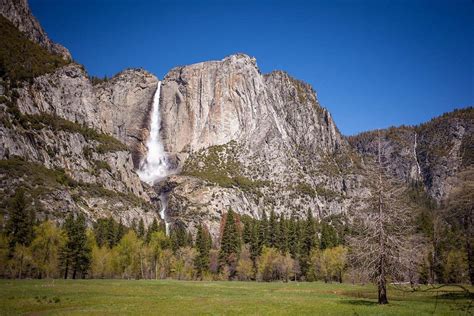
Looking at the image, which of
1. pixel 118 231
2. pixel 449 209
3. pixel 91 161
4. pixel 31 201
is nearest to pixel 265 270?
pixel 118 231

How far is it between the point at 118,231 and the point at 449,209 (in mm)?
96588

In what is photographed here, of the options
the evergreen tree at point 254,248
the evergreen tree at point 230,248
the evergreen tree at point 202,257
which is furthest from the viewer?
the evergreen tree at point 254,248

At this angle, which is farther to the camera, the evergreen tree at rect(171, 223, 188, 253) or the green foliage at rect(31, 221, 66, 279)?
the evergreen tree at rect(171, 223, 188, 253)

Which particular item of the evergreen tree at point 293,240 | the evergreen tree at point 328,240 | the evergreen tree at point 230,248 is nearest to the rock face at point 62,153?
the evergreen tree at point 230,248

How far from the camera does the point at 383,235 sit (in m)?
37.1

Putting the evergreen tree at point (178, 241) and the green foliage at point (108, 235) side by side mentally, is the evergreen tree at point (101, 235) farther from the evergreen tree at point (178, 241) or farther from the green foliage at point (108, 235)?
the evergreen tree at point (178, 241)

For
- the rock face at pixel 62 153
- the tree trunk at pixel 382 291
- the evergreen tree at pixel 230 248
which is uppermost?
the rock face at pixel 62 153

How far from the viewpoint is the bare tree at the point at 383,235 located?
36.7 m

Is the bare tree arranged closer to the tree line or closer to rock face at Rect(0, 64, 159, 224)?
the tree line

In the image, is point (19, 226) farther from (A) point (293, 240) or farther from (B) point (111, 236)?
(A) point (293, 240)

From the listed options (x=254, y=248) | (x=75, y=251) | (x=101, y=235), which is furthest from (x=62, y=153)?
(x=254, y=248)

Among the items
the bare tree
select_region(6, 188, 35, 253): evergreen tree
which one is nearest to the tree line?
select_region(6, 188, 35, 253): evergreen tree

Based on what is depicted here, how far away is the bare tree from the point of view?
3666 cm

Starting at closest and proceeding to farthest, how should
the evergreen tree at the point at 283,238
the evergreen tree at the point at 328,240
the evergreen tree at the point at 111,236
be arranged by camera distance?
the evergreen tree at the point at 111,236 → the evergreen tree at the point at 328,240 → the evergreen tree at the point at 283,238
